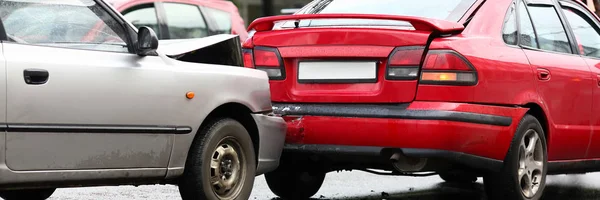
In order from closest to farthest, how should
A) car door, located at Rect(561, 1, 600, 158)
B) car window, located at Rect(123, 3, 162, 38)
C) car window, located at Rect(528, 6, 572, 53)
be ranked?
1. car window, located at Rect(528, 6, 572, 53)
2. car door, located at Rect(561, 1, 600, 158)
3. car window, located at Rect(123, 3, 162, 38)

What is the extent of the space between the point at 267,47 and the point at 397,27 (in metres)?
0.83

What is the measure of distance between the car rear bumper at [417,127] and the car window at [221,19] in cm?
787

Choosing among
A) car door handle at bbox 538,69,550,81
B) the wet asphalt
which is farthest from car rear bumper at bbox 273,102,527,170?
the wet asphalt

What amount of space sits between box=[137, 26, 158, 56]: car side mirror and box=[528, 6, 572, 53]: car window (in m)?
2.64

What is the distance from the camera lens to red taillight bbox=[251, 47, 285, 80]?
25.7 ft

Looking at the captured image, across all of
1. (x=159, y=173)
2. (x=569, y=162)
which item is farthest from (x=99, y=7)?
(x=569, y=162)

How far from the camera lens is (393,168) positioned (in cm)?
780

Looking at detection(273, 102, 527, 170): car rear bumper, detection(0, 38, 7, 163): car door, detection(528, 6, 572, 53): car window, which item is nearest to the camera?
detection(0, 38, 7, 163): car door

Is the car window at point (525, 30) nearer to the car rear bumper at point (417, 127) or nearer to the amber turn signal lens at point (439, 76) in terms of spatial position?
the car rear bumper at point (417, 127)

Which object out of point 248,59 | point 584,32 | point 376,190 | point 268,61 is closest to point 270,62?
point 268,61

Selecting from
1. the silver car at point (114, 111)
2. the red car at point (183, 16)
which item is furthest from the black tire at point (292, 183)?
the red car at point (183, 16)

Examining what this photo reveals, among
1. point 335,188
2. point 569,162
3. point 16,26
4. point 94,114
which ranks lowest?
point 335,188

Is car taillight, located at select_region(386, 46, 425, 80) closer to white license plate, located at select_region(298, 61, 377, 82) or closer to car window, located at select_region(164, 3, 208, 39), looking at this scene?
white license plate, located at select_region(298, 61, 377, 82)

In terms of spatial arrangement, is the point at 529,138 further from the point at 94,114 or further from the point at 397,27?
the point at 94,114
